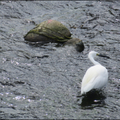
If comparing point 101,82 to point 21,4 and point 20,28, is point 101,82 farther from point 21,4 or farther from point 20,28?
point 21,4

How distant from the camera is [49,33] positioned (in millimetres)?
9305

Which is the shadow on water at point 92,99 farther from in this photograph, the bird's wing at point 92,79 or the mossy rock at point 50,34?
the mossy rock at point 50,34

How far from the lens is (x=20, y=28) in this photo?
10078 millimetres

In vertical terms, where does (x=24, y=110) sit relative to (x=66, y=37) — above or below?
below

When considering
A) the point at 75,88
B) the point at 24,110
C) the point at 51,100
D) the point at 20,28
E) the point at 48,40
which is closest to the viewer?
the point at 24,110

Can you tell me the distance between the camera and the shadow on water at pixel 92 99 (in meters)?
5.84

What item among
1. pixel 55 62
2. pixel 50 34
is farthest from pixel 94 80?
pixel 50 34

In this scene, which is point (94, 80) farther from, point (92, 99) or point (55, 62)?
point (55, 62)

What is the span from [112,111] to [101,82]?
927 mm

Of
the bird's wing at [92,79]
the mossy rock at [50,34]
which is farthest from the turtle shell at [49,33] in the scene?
the bird's wing at [92,79]

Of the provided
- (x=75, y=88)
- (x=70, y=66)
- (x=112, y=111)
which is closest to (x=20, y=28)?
(x=70, y=66)

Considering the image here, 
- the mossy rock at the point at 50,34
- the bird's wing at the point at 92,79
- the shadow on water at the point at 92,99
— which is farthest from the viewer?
the mossy rock at the point at 50,34

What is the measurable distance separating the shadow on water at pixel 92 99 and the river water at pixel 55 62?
0.02m

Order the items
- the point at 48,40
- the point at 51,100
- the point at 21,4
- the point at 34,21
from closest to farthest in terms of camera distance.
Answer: the point at 51,100 → the point at 48,40 → the point at 34,21 → the point at 21,4
